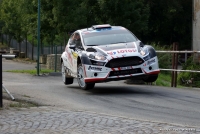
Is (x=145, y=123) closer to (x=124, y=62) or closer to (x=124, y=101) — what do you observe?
(x=124, y=101)

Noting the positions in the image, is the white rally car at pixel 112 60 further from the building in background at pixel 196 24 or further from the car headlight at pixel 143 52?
the building in background at pixel 196 24

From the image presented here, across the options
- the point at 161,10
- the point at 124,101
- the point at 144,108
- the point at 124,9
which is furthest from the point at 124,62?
→ the point at 161,10

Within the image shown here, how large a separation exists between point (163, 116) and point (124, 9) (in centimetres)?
2959

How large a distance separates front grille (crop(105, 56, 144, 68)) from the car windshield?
123 cm

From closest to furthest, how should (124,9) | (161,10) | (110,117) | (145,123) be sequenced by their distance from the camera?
(145,123)
(110,117)
(124,9)
(161,10)

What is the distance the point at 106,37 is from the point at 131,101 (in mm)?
3338

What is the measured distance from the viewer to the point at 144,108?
38.3ft

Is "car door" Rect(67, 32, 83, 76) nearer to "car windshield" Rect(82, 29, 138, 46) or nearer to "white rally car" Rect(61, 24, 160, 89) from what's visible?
"white rally car" Rect(61, 24, 160, 89)

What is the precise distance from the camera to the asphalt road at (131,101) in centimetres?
1061

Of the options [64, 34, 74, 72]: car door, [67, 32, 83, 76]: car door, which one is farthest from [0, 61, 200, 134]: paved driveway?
[64, 34, 74, 72]: car door

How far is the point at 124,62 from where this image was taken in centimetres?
1444

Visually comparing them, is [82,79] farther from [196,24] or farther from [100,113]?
[196,24]

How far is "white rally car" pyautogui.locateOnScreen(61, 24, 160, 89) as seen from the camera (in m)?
14.4

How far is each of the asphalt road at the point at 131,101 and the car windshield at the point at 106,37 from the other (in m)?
1.40
